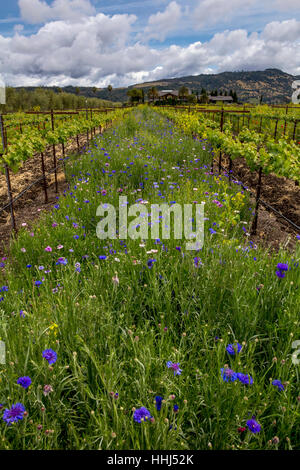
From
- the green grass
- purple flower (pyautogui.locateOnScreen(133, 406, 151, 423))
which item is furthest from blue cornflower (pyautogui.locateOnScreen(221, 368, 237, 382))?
purple flower (pyautogui.locateOnScreen(133, 406, 151, 423))

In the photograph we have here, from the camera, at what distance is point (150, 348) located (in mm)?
1714

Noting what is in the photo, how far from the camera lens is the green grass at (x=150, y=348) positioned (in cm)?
136

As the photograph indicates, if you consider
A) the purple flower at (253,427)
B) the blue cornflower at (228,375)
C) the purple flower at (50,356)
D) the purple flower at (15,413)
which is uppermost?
the purple flower at (50,356)

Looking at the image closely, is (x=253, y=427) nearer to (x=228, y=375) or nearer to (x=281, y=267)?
(x=228, y=375)

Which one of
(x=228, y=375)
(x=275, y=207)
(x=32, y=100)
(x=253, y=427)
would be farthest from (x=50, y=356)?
(x=32, y=100)

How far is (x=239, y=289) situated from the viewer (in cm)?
212

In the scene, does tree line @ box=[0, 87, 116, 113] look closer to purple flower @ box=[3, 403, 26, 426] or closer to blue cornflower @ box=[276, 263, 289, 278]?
blue cornflower @ box=[276, 263, 289, 278]

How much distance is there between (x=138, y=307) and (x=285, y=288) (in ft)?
3.48

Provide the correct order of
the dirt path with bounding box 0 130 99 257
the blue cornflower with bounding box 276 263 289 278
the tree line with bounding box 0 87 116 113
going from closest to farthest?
the blue cornflower with bounding box 276 263 289 278
the dirt path with bounding box 0 130 99 257
the tree line with bounding box 0 87 116 113

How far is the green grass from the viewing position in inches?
53.7

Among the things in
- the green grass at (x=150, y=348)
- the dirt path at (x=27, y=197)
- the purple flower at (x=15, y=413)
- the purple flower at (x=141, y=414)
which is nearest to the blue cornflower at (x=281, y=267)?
the green grass at (x=150, y=348)

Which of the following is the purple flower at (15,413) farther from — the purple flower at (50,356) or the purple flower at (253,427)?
the purple flower at (253,427)
